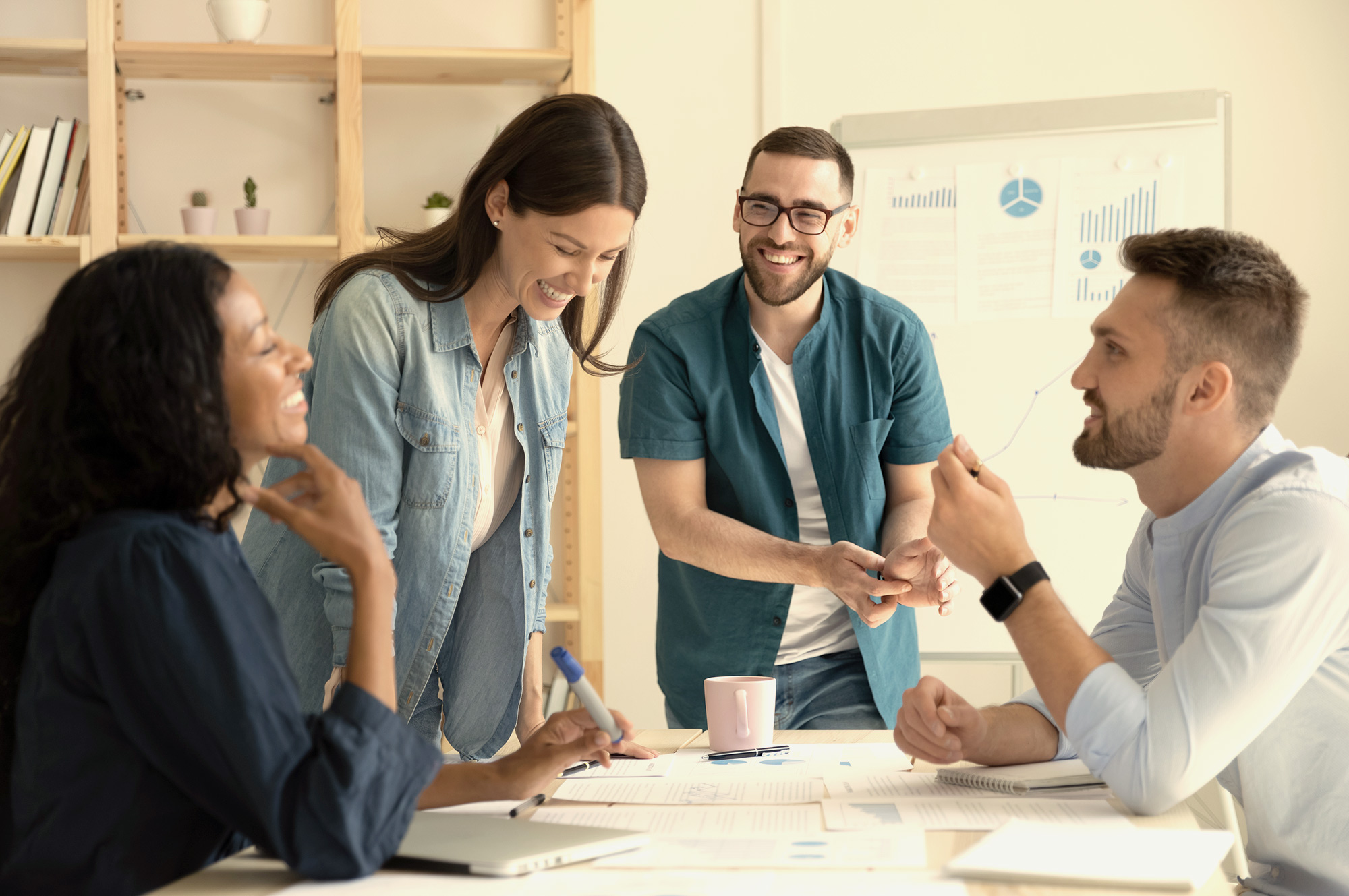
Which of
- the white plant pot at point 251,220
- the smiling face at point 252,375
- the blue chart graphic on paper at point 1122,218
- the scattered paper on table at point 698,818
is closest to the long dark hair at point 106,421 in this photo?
the smiling face at point 252,375

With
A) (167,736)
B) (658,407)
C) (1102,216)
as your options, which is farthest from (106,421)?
(1102,216)

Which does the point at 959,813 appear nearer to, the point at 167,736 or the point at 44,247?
the point at 167,736

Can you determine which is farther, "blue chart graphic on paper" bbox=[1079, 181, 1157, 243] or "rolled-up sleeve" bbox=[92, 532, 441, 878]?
"blue chart graphic on paper" bbox=[1079, 181, 1157, 243]

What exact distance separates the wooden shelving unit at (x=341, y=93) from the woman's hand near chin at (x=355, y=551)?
6.98 feet

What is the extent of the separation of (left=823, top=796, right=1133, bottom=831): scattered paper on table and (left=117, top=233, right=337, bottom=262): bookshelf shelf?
7.78 ft

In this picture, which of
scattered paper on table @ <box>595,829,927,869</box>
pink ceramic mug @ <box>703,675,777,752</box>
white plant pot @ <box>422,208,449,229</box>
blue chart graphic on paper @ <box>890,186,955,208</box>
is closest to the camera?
scattered paper on table @ <box>595,829,927,869</box>

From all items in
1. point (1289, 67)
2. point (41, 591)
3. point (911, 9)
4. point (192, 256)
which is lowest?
point (41, 591)

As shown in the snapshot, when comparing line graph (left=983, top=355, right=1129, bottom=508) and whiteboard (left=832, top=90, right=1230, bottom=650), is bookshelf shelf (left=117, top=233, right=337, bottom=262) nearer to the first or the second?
whiteboard (left=832, top=90, right=1230, bottom=650)

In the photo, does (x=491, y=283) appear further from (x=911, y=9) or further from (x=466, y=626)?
(x=911, y=9)

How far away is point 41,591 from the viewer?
0.97 meters

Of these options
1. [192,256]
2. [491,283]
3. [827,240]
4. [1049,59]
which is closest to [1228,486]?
[827,240]

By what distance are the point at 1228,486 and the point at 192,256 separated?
1173 mm

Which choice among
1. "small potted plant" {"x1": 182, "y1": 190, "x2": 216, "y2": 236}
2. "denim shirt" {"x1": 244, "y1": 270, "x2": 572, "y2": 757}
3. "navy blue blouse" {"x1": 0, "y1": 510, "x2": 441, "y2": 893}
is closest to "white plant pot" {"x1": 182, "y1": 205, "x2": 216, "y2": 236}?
"small potted plant" {"x1": 182, "y1": 190, "x2": 216, "y2": 236}

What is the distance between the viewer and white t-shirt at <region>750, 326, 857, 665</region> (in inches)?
80.0
